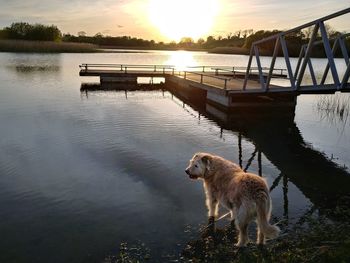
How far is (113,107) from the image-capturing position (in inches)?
918

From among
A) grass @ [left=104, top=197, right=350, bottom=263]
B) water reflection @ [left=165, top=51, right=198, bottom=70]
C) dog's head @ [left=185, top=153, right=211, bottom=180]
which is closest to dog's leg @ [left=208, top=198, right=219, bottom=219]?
grass @ [left=104, top=197, right=350, bottom=263]

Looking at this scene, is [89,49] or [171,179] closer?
[171,179]

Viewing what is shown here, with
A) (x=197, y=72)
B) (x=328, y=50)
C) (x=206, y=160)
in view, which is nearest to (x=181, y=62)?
(x=197, y=72)

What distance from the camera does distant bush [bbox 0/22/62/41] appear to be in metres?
110

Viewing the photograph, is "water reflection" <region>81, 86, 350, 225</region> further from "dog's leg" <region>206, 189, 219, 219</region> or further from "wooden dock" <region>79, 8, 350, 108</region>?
"dog's leg" <region>206, 189, 219, 219</region>

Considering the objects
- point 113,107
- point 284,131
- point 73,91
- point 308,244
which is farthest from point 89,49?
point 308,244

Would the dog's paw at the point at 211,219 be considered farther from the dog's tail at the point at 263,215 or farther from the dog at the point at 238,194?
the dog's tail at the point at 263,215

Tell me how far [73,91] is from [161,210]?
23.2 meters

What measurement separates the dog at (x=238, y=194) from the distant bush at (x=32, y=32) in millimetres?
115939

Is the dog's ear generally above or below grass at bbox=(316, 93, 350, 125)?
above

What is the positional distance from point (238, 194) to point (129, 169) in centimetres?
619

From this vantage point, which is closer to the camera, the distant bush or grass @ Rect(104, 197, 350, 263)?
grass @ Rect(104, 197, 350, 263)

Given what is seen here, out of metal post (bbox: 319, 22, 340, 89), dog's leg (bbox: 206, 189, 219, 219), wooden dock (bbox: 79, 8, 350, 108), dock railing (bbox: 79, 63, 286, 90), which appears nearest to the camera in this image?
dog's leg (bbox: 206, 189, 219, 219)

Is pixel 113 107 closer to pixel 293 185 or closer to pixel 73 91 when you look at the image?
pixel 73 91
